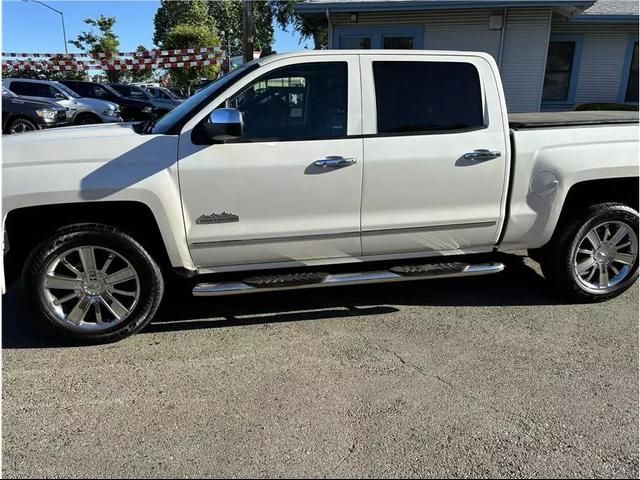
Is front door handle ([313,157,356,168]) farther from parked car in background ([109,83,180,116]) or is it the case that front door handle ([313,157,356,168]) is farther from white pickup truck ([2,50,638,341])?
parked car in background ([109,83,180,116])

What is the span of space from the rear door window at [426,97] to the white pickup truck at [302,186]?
0.01m

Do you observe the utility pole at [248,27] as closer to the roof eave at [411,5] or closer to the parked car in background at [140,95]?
the parked car in background at [140,95]

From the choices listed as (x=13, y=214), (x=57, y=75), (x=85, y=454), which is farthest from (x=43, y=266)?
(x=57, y=75)

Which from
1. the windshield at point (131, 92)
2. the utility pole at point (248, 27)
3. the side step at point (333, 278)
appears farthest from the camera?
the windshield at point (131, 92)

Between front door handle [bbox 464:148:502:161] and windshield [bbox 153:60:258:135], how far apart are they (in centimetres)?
165

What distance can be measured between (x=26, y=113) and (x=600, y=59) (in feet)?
50.6

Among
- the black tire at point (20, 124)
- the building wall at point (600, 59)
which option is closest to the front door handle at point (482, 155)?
the building wall at point (600, 59)

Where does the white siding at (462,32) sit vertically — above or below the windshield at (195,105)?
above

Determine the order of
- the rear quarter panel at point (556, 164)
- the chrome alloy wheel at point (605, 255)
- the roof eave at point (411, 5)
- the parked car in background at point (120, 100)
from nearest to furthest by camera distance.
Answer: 1. the rear quarter panel at point (556, 164)
2. the chrome alloy wheel at point (605, 255)
3. the roof eave at point (411, 5)
4. the parked car in background at point (120, 100)

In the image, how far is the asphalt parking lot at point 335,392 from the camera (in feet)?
7.95

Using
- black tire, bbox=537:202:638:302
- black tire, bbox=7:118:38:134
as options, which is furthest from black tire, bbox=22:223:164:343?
black tire, bbox=7:118:38:134

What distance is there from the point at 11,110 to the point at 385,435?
14603 mm

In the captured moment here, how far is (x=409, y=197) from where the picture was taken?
12.0ft

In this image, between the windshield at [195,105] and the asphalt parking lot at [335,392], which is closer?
the asphalt parking lot at [335,392]
